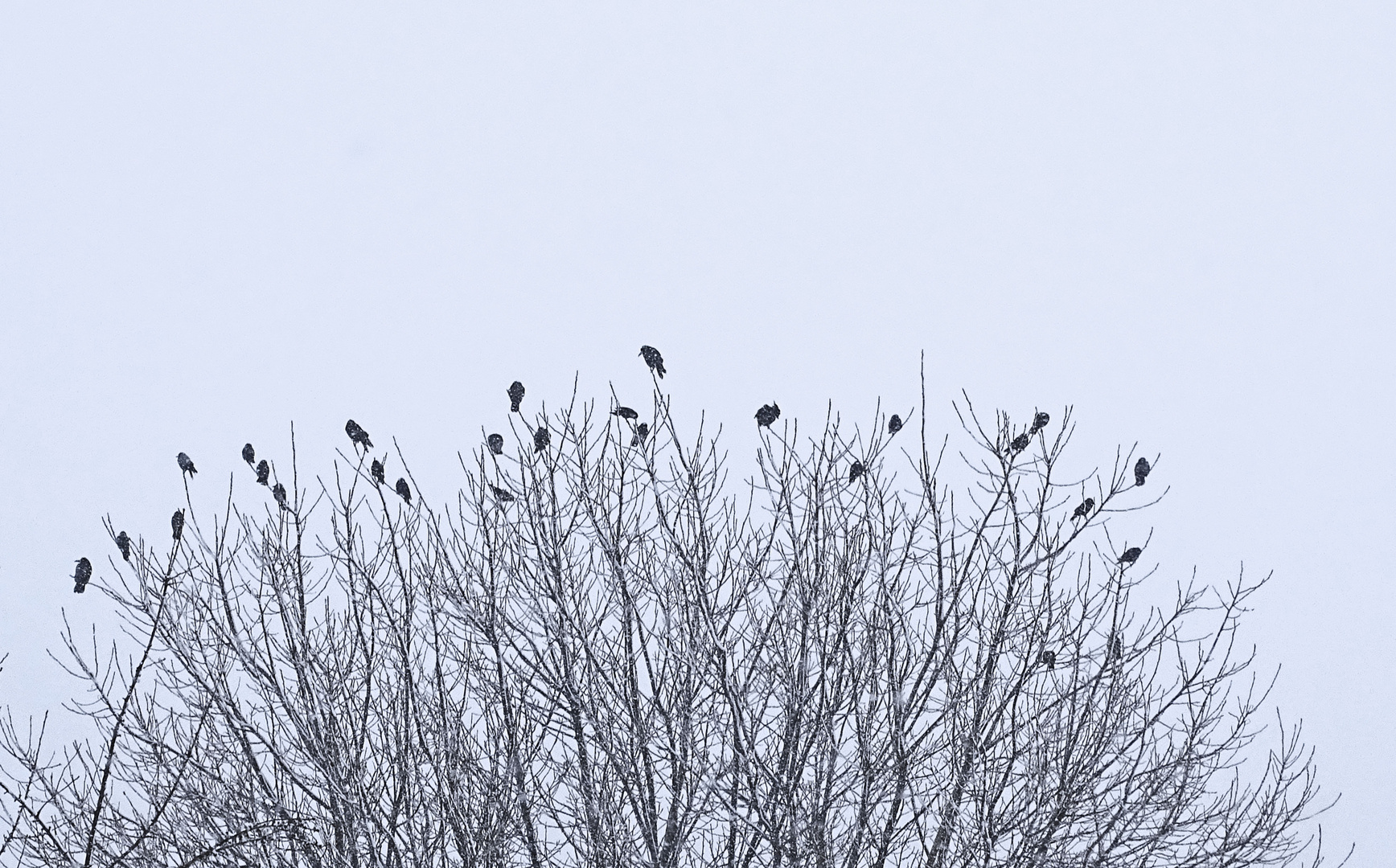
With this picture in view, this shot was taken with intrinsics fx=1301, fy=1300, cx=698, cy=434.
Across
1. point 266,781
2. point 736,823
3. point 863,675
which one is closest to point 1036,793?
point 863,675

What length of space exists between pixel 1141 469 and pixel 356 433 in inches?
204

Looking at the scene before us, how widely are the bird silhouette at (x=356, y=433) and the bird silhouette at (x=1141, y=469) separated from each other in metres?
5.11

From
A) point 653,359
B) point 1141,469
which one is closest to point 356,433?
point 653,359

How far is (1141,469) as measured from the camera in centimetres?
865

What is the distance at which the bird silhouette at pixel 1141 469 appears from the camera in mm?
8609

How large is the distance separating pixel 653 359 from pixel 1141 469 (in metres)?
3.42

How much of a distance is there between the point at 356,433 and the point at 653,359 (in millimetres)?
2155

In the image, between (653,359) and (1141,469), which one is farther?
(1141,469)

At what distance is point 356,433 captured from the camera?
848 cm

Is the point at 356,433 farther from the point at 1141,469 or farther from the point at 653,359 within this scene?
the point at 1141,469

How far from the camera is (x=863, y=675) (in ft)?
31.1

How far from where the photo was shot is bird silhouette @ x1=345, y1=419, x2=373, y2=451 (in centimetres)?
831

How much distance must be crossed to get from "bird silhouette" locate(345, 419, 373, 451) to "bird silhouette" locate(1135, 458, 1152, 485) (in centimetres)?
511

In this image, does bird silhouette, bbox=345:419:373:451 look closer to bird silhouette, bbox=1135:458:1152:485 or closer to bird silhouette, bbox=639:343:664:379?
bird silhouette, bbox=639:343:664:379
